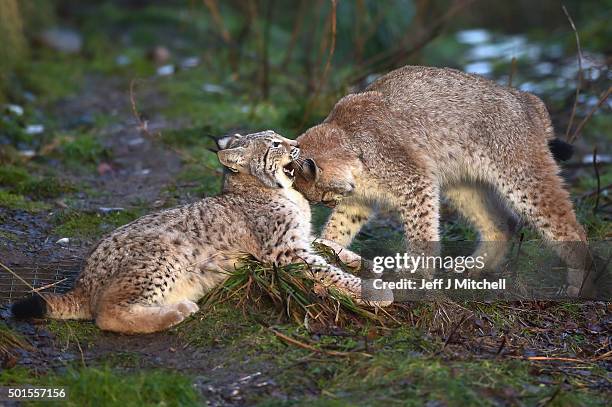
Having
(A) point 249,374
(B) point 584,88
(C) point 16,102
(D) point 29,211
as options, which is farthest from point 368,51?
(A) point 249,374

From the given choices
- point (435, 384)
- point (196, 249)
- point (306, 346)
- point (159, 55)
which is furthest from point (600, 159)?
point (159, 55)

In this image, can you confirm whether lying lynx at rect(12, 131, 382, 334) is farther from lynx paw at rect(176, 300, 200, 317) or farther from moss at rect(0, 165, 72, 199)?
moss at rect(0, 165, 72, 199)

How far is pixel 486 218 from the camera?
7504 millimetres

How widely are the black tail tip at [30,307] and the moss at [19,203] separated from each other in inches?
96.9

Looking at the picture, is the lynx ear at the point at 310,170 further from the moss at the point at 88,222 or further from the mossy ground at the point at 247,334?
the moss at the point at 88,222

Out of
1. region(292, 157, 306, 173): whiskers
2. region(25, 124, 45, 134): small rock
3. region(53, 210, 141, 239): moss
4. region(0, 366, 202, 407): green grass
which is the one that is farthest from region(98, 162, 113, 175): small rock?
region(0, 366, 202, 407): green grass

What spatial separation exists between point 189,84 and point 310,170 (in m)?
7.13

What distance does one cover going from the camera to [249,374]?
518cm

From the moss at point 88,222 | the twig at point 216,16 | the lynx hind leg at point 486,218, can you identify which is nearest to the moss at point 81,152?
the moss at point 88,222

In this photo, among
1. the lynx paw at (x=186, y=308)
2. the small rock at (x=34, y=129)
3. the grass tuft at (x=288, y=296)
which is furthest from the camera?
the small rock at (x=34, y=129)

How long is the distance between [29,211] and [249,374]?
3.57 m

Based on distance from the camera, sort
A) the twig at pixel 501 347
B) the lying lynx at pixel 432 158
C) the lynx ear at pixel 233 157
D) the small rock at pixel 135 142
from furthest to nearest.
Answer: the small rock at pixel 135 142 < the lying lynx at pixel 432 158 < the lynx ear at pixel 233 157 < the twig at pixel 501 347

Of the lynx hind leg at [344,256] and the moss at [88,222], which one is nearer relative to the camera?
the lynx hind leg at [344,256]

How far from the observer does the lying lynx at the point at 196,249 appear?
219 inches
